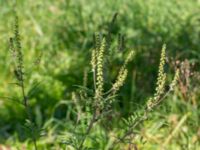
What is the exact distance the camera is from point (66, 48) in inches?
181

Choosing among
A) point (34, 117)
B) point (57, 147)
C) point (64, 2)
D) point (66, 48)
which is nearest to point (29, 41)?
point (66, 48)

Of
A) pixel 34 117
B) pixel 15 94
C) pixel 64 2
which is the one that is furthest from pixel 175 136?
pixel 64 2

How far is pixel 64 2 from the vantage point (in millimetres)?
5133

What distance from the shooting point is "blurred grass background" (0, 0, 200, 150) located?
3.61 meters

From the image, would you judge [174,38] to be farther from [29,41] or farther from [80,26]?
[29,41]

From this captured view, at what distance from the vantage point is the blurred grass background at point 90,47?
3611 millimetres

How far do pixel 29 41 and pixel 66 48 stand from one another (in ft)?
1.05

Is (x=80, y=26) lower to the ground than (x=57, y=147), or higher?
higher

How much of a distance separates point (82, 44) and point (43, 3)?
89 centimetres

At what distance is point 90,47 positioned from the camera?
4488 millimetres

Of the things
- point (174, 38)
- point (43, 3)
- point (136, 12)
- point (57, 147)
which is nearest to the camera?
point (57, 147)

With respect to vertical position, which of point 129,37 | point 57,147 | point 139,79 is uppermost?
point 129,37

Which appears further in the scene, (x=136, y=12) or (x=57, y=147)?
(x=136, y=12)

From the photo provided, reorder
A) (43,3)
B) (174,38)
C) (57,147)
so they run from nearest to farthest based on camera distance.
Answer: (57,147) < (174,38) < (43,3)
